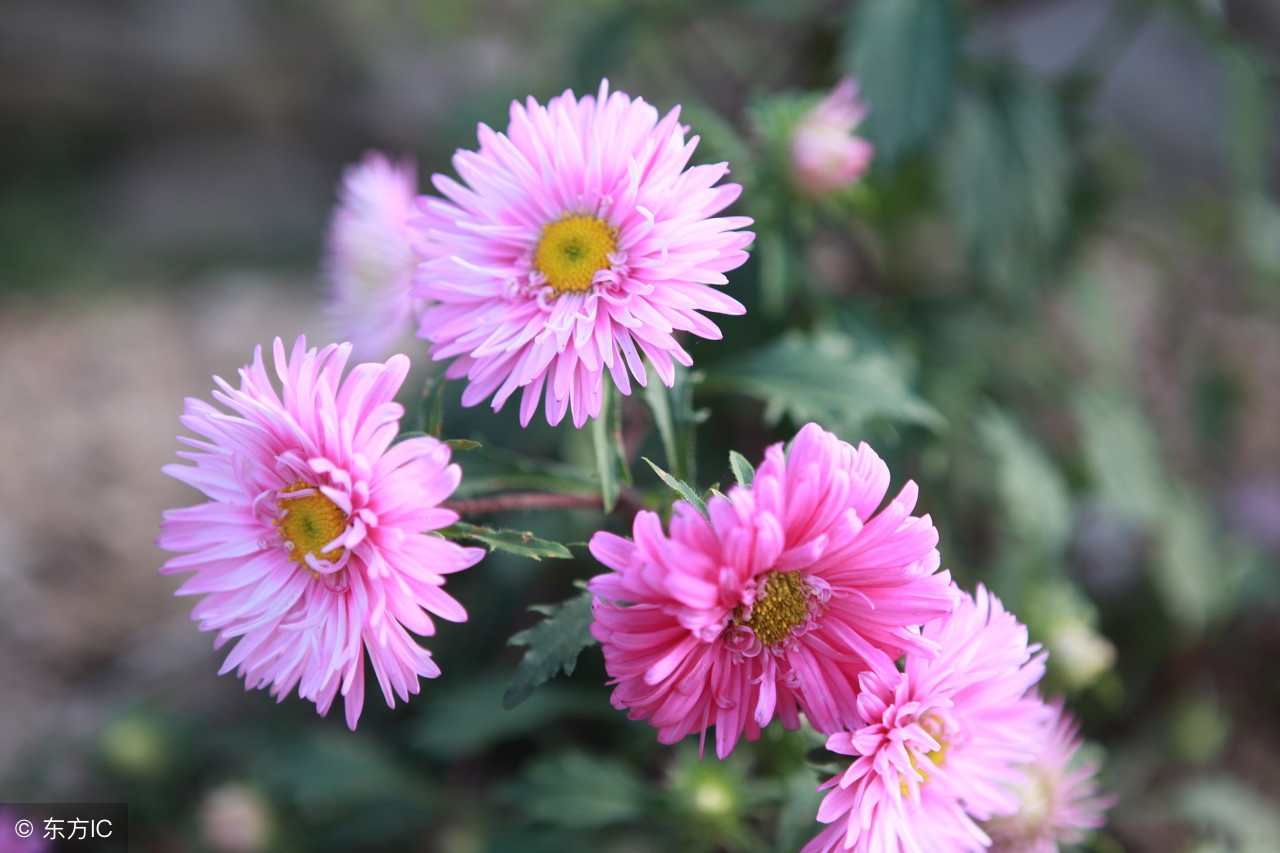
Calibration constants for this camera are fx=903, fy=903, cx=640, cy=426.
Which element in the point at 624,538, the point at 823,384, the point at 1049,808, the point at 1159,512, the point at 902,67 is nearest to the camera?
the point at 624,538

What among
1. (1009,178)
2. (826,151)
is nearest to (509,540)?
(826,151)

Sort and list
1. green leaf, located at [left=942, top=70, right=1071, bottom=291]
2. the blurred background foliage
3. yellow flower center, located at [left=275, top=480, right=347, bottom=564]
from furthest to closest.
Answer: green leaf, located at [left=942, top=70, right=1071, bottom=291] → the blurred background foliage → yellow flower center, located at [left=275, top=480, right=347, bottom=564]

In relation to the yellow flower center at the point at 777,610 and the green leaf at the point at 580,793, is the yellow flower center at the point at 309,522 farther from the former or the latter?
the green leaf at the point at 580,793

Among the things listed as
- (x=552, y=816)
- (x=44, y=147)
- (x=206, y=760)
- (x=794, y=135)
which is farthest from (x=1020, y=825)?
(x=44, y=147)

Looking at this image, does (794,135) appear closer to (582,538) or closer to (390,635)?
(582,538)

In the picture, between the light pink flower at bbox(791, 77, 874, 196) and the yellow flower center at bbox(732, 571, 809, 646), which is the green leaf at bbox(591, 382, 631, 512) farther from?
the light pink flower at bbox(791, 77, 874, 196)

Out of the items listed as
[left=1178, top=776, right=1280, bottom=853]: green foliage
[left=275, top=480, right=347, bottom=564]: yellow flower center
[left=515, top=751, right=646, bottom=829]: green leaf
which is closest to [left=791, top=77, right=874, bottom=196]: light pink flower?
[left=275, top=480, right=347, bottom=564]: yellow flower center

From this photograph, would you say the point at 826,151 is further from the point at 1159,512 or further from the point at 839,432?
the point at 1159,512

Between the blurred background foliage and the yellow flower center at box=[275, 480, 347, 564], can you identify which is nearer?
the yellow flower center at box=[275, 480, 347, 564]
